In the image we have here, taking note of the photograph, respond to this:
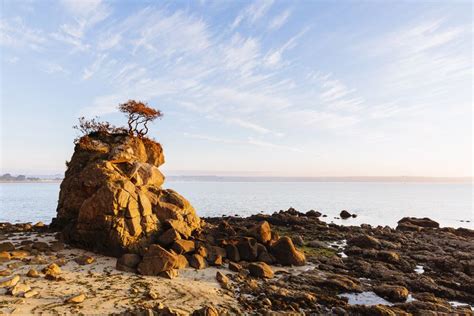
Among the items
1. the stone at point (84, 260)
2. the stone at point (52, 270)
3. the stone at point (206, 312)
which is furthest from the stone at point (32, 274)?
the stone at point (206, 312)

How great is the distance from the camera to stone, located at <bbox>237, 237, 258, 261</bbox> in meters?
23.4

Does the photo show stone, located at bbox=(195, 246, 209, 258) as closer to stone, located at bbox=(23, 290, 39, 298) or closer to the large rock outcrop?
the large rock outcrop

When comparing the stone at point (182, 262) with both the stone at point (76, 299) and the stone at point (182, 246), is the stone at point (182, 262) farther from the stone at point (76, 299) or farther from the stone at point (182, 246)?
the stone at point (76, 299)

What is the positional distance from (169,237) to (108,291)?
773cm

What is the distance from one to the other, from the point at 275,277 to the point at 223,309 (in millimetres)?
6732

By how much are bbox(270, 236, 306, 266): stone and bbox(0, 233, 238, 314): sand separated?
6.50m

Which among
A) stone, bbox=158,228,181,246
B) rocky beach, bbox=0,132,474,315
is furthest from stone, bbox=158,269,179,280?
stone, bbox=158,228,181,246

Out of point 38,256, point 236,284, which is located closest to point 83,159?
point 38,256

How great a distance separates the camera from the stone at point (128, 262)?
18.4m

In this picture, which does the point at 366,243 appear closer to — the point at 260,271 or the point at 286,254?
the point at 286,254

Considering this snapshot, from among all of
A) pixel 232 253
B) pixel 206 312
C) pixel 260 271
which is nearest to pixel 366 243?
pixel 232 253

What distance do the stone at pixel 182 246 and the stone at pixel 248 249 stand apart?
13.6 feet

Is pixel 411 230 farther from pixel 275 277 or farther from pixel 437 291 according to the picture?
pixel 275 277

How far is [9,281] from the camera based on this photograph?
1467cm
